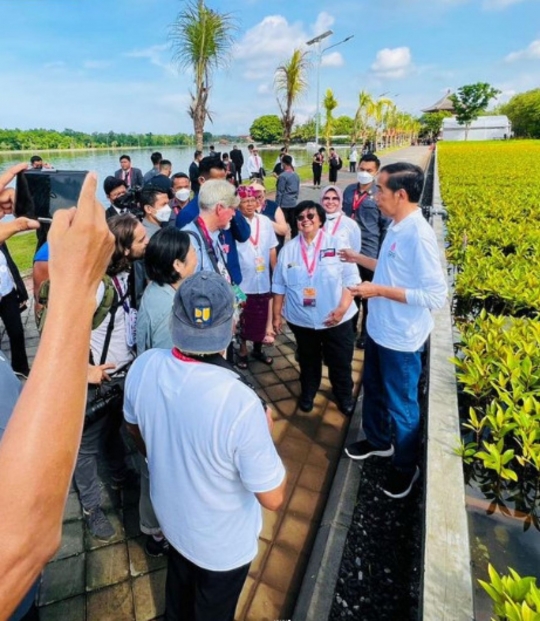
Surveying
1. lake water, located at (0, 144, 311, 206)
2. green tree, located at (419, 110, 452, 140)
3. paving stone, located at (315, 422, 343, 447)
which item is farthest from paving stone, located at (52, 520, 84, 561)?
green tree, located at (419, 110, 452, 140)

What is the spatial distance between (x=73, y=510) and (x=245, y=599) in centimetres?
134

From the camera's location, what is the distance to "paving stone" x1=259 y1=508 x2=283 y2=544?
249 cm

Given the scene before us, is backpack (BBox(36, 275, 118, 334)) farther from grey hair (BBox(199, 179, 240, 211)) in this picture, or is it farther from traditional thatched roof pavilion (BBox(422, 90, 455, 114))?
traditional thatched roof pavilion (BBox(422, 90, 455, 114))

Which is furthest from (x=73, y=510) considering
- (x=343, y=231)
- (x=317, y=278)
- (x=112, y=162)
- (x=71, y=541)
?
(x=112, y=162)

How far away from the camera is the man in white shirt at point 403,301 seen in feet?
7.86

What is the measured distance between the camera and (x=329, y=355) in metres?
3.48

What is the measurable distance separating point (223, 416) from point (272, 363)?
315 centimetres

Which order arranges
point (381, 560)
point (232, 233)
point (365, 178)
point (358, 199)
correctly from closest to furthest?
1. point (381, 560)
2. point (232, 233)
3. point (365, 178)
4. point (358, 199)

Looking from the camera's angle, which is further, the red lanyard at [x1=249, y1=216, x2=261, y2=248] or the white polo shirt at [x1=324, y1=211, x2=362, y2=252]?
the red lanyard at [x1=249, y1=216, x2=261, y2=248]

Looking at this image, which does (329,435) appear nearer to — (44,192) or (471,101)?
(44,192)

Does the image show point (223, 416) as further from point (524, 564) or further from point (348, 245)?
point (348, 245)

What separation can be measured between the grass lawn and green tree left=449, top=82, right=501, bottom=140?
74897mm

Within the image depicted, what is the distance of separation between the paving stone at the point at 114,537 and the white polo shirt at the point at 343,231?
2.67 metres

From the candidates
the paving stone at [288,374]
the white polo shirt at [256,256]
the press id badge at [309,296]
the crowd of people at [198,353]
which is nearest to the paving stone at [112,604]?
the crowd of people at [198,353]
